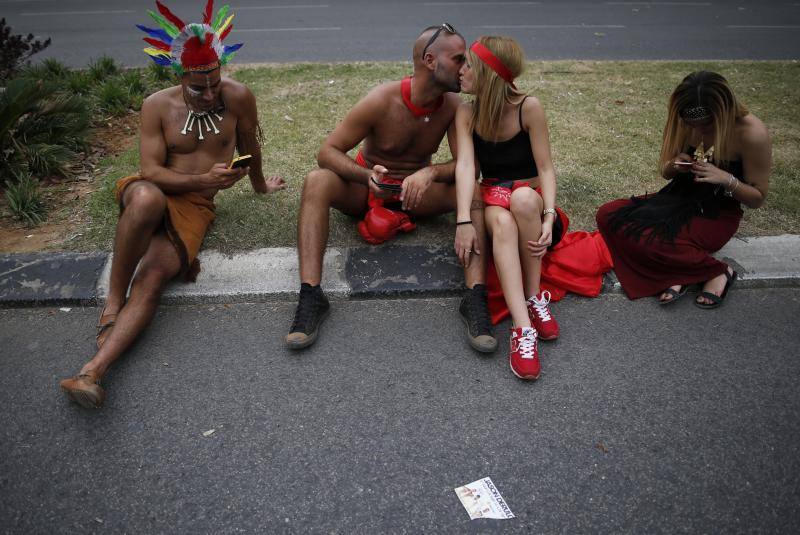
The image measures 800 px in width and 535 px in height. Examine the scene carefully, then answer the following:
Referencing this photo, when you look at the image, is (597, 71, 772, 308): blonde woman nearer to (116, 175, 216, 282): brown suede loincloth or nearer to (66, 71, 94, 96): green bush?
(116, 175, 216, 282): brown suede loincloth

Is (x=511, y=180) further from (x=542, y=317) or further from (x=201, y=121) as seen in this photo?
(x=201, y=121)

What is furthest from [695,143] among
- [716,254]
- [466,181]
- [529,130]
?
[466,181]

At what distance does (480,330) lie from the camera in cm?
287

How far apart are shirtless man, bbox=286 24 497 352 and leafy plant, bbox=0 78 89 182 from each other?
256 cm

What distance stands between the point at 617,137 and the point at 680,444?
3544 millimetres

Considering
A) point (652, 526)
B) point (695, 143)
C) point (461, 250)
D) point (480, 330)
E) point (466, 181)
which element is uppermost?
point (695, 143)

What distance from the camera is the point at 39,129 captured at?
4.76m

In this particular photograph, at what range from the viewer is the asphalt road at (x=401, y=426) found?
207 cm

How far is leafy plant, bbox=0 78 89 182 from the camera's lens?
13.8 feet

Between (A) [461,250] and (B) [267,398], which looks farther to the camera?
(A) [461,250]

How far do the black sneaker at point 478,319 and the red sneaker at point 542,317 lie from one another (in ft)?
0.80

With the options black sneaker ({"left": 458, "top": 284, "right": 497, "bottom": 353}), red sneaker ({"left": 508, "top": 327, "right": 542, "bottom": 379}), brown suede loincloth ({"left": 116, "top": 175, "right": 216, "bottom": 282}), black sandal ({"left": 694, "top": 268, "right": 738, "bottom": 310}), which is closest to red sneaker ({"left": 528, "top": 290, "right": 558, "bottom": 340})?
red sneaker ({"left": 508, "top": 327, "right": 542, "bottom": 379})

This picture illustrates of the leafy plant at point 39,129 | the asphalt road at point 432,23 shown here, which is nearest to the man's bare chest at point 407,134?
the leafy plant at point 39,129

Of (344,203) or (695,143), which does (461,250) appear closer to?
(344,203)
